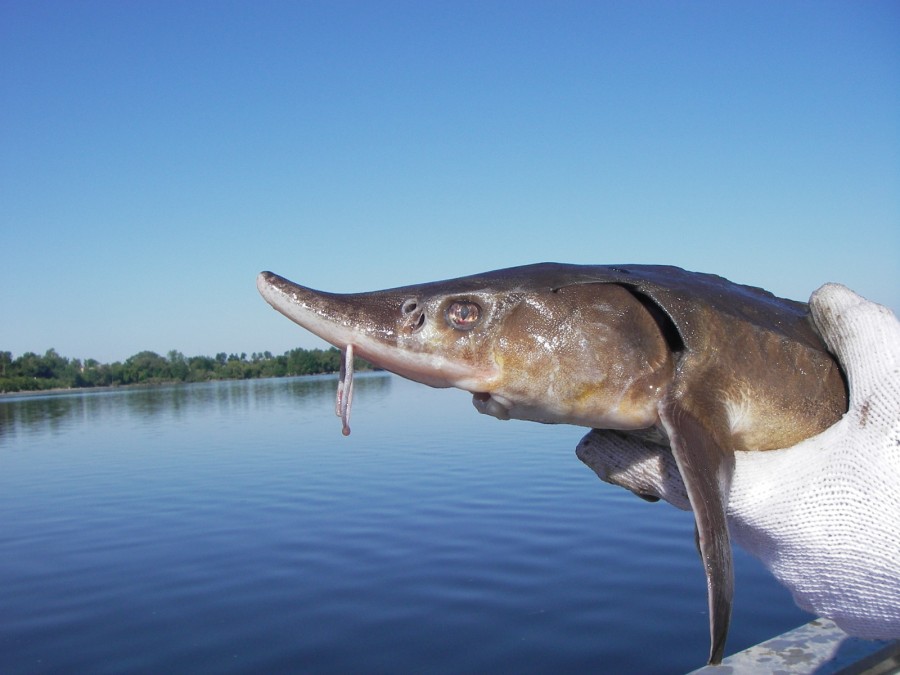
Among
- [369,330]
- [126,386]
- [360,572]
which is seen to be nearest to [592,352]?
[369,330]

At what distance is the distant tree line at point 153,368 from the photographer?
12208 cm

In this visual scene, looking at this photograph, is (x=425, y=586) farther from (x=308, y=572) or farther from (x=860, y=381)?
(x=860, y=381)

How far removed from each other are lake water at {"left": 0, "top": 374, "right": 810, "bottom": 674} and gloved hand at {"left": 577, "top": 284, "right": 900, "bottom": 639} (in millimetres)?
6321

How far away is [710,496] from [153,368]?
139 metres

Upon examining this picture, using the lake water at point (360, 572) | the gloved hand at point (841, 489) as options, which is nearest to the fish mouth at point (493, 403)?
the gloved hand at point (841, 489)

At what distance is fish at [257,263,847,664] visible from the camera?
251 centimetres

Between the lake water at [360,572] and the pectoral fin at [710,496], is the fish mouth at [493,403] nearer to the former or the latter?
the pectoral fin at [710,496]

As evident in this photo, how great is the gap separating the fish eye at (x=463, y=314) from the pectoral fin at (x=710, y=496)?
66 centimetres

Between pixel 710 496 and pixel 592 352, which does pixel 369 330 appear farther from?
pixel 710 496

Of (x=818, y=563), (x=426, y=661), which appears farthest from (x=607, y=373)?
(x=426, y=661)

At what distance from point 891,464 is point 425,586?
966 cm

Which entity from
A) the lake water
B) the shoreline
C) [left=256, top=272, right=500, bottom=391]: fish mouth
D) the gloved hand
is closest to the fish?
[left=256, top=272, right=500, bottom=391]: fish mouth

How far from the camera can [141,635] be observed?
394 inches

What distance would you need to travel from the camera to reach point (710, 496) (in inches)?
87.8
